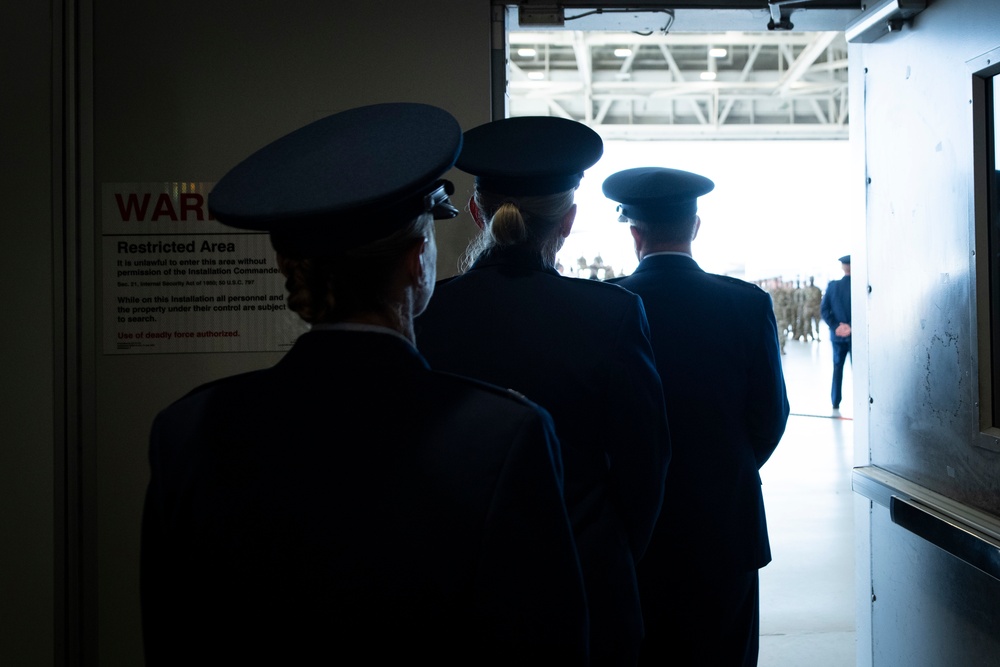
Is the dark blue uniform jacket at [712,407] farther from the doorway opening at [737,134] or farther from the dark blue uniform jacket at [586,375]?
the doorway opening at [737,134]

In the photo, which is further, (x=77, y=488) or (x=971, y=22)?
(x=77, y=488)

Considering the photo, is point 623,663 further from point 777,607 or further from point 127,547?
point 777,607

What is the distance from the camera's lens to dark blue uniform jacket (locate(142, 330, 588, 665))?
0.78 meters

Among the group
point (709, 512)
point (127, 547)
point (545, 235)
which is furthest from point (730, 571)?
point (127, 547)

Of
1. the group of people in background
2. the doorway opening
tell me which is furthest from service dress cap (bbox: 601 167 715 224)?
the doorway opening

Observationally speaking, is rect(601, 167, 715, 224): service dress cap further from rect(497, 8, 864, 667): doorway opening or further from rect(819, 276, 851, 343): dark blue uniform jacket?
rect(819, 276, 851, 343): dark blue uniform jacket

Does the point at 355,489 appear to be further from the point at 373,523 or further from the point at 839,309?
the point at 839,309

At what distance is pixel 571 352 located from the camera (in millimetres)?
1388

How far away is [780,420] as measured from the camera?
6.66 ft

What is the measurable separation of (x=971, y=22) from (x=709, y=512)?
1227 millimetres

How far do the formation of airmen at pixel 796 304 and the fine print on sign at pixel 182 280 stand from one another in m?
13.6

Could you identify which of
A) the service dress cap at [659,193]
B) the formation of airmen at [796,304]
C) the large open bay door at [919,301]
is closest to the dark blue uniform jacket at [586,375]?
the service dress cap at [659,193]

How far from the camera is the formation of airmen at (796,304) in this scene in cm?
1482

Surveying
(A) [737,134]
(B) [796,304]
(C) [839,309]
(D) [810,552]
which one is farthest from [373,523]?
(B) [796,304]
